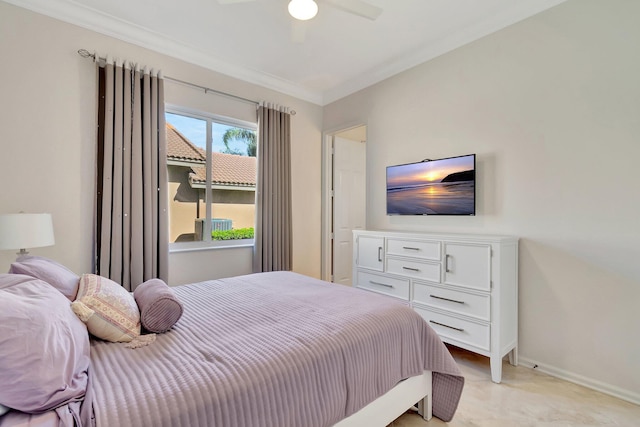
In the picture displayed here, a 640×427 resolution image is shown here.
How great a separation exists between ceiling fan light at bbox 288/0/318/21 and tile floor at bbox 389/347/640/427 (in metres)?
2.54

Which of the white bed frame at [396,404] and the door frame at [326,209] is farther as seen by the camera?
the door frame at [326,209]

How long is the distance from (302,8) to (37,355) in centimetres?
209

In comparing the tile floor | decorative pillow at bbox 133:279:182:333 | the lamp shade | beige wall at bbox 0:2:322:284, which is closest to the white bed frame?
the tile floor

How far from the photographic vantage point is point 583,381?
201 cm

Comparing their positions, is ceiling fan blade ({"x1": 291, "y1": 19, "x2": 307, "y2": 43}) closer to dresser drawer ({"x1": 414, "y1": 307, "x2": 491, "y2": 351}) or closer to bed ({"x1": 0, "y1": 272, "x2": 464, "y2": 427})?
bed ({"x1": 0, "y1": 272, "x2": 464, "y2": 427})

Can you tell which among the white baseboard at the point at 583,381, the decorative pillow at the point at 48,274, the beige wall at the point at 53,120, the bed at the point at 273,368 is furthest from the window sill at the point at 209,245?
the white baseboard at the point at 583,381

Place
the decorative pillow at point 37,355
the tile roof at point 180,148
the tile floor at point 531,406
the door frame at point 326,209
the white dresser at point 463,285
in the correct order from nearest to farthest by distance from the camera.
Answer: the decorative pillow at point 37,355
the tile floor at point 531,406
the white dresser at point 463,285
the tile roof at point 180,148
the door frame at point 326,209

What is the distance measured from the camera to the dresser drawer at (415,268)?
2.40m

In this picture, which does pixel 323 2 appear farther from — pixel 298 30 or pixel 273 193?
pixel 273 193

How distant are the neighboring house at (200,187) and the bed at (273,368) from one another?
4.49 ft

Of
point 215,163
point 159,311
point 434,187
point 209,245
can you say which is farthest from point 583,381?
point 215,163

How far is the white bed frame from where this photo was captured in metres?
1.29

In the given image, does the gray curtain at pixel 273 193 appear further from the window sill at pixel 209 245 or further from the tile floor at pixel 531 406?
the tile floor at pixel 531 406

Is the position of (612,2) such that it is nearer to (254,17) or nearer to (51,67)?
(254,17)
